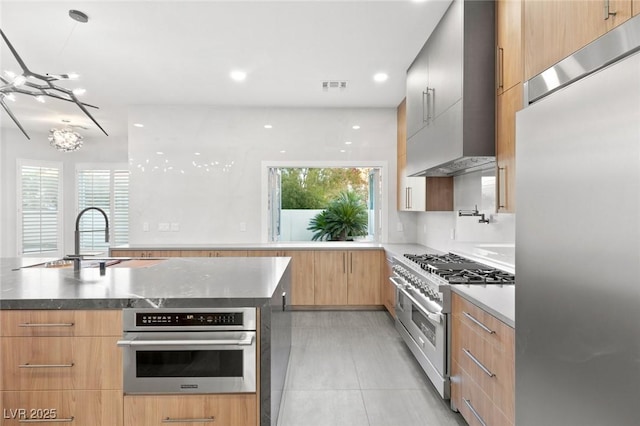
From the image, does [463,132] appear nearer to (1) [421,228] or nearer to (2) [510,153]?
(2) [510,153]

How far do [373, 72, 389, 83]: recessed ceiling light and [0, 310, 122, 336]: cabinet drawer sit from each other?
3251mm

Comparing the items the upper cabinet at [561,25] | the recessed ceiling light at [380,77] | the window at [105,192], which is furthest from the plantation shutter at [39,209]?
the upper cabinet at [561,25]

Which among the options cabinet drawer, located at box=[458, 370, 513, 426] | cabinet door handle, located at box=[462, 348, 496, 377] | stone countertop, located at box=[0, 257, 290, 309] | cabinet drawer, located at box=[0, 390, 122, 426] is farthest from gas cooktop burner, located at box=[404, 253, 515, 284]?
cabinet drawer, located at box=[0, 390, 122, 426]

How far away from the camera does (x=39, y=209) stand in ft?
21.1

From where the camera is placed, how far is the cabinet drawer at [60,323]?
1.68m

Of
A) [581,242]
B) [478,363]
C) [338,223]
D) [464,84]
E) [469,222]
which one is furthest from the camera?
[338,223]

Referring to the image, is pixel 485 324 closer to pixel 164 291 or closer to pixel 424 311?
pixel 424 311

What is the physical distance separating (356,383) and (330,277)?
6.20 ft

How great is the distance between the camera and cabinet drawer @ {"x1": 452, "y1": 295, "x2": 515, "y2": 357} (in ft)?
5.22

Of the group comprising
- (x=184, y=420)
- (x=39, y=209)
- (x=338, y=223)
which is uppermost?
(x=39, y=209)

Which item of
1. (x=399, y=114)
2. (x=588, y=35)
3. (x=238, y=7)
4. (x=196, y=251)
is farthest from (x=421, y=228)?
(x=588, y=35)

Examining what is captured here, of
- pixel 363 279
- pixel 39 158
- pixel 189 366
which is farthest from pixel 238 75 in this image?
pixel 39 158

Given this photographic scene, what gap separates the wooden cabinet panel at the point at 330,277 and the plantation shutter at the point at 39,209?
206 inches

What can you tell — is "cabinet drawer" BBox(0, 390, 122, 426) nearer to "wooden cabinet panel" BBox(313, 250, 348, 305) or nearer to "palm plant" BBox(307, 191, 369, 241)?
"wooden cabinet panel" BBox(313, 250, 348, 305)
